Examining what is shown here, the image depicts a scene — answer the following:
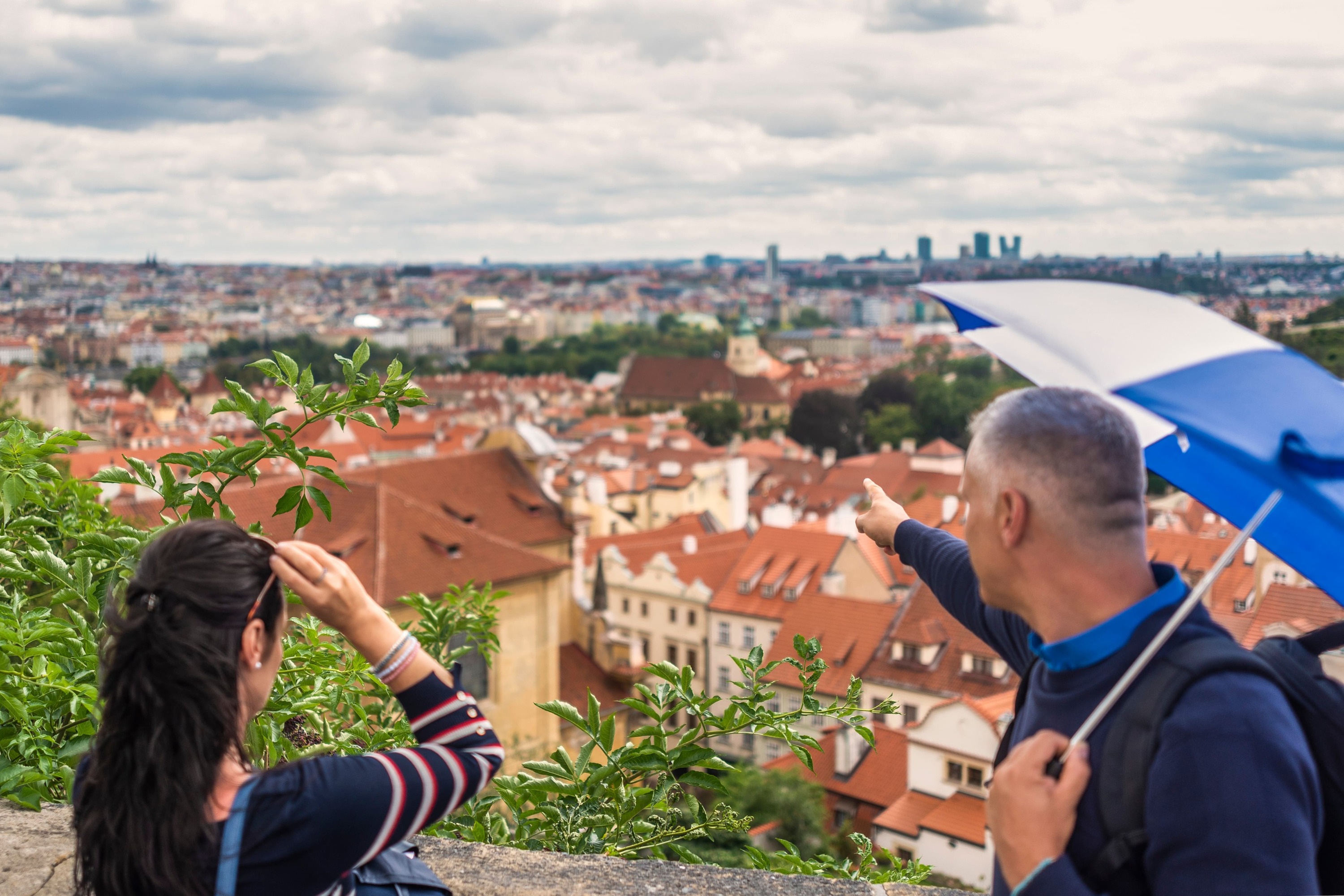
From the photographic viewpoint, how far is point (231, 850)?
1577 mm

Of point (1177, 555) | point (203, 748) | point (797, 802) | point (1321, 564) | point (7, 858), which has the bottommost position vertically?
point (797, 802)

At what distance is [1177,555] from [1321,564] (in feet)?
101

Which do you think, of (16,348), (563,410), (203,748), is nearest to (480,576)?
(203,748)

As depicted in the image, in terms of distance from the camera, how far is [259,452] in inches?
111

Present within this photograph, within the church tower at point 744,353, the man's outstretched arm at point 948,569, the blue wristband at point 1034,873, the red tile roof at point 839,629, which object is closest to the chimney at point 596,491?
the red tile roof at point 839,629

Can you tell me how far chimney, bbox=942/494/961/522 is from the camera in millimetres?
38000

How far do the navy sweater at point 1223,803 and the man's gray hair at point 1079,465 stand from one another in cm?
17

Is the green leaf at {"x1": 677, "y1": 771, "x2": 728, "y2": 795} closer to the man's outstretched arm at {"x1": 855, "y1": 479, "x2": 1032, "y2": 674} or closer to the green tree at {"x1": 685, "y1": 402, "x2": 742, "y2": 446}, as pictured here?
the man's outstretched arm at {"x1": 855, "y1": 479, "x2": 1032, "y2": 674}

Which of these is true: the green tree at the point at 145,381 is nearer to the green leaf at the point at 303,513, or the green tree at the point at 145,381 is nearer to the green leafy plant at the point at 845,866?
the green leafy plant at the point at 845,866

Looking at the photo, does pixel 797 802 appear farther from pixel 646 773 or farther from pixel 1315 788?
pixel 1315 788

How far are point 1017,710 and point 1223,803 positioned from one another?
1.38ft

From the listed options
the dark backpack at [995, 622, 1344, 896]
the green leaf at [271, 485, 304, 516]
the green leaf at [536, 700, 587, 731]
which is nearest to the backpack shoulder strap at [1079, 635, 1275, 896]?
the dark backpack at [995, 622, 1344, 896]

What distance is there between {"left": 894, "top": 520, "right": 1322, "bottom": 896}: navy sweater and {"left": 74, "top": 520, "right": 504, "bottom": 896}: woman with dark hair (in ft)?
2.80

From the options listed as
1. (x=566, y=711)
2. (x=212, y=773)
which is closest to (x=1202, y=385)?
(x=212, y=773)
